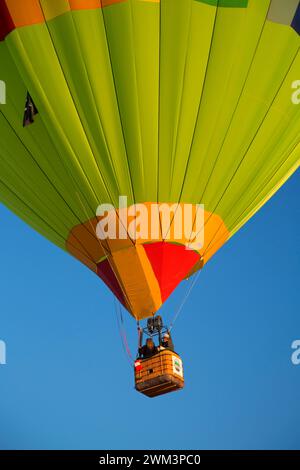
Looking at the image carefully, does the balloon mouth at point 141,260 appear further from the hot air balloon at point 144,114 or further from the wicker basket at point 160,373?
the wicker basket at point 160,373

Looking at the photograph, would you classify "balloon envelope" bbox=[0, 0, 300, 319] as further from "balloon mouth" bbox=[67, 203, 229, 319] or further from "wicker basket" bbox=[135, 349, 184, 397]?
"wicker basket" bbox=[135, 349, 184, 397]

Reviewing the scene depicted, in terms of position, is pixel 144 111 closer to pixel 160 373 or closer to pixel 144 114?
pixel 144 114

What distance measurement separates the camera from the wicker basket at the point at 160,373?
19.5 feet

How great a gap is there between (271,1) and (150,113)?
173 cm

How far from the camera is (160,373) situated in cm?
593

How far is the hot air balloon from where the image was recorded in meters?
6.17

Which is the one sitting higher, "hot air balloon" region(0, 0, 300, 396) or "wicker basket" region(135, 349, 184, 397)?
"hot air balloon" region(0, 0, 300, 396)

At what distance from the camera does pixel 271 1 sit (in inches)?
254

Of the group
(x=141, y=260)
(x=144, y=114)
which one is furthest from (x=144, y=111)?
(x=141, y=260)

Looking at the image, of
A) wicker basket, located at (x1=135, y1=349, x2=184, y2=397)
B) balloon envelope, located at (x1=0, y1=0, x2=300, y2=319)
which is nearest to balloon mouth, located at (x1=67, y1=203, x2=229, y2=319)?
balloon envelope, located at (x1=0, y1=0, x2=300, y2=319)

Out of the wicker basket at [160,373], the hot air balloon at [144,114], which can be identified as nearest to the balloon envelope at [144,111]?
the hot air balloon at [144,114]

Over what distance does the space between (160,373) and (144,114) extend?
254cm

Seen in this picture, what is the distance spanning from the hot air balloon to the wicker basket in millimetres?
93

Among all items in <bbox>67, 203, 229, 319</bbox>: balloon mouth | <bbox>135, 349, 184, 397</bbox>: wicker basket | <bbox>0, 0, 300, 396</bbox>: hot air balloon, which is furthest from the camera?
<bbox>67, 203, 229, 319</bbox>: balloon mouth
